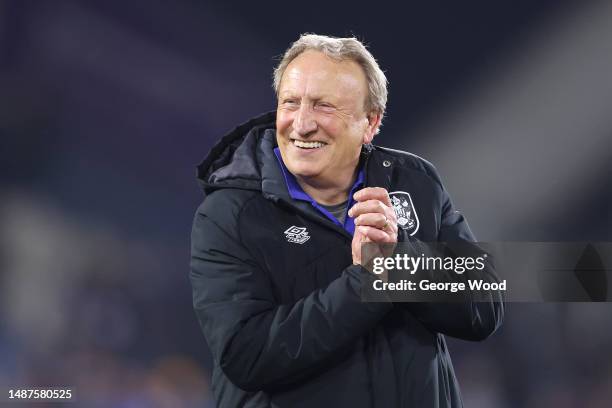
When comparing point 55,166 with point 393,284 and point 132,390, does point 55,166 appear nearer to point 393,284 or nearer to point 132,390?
point 132,390

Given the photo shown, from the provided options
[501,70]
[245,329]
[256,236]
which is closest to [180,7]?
[501,70]

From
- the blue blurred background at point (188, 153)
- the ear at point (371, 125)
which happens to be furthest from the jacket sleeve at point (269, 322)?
the blue blurred background at point (188, 153)

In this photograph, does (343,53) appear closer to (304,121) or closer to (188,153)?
(304,121)

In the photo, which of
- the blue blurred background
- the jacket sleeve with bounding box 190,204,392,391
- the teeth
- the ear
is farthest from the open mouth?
the blue blurred background

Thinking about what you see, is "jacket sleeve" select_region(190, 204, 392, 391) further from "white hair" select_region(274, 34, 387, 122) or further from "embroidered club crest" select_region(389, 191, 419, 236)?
"white hair" select_region(274, 34, 387, 122)

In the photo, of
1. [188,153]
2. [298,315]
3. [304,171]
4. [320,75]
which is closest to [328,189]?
[304,171]

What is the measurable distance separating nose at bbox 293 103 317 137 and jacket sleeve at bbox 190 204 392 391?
23 cm

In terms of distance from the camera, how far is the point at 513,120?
8.14 feet

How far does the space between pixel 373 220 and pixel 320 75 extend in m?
0.31

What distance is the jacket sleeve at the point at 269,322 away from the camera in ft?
3.64

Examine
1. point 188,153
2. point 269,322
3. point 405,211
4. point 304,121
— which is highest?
point 188,153

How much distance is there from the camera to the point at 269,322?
3.75 feet

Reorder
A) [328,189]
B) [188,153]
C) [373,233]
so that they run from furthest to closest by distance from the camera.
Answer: [188,153] < [328,189] < [373,233]

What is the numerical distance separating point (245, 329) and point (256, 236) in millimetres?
162
